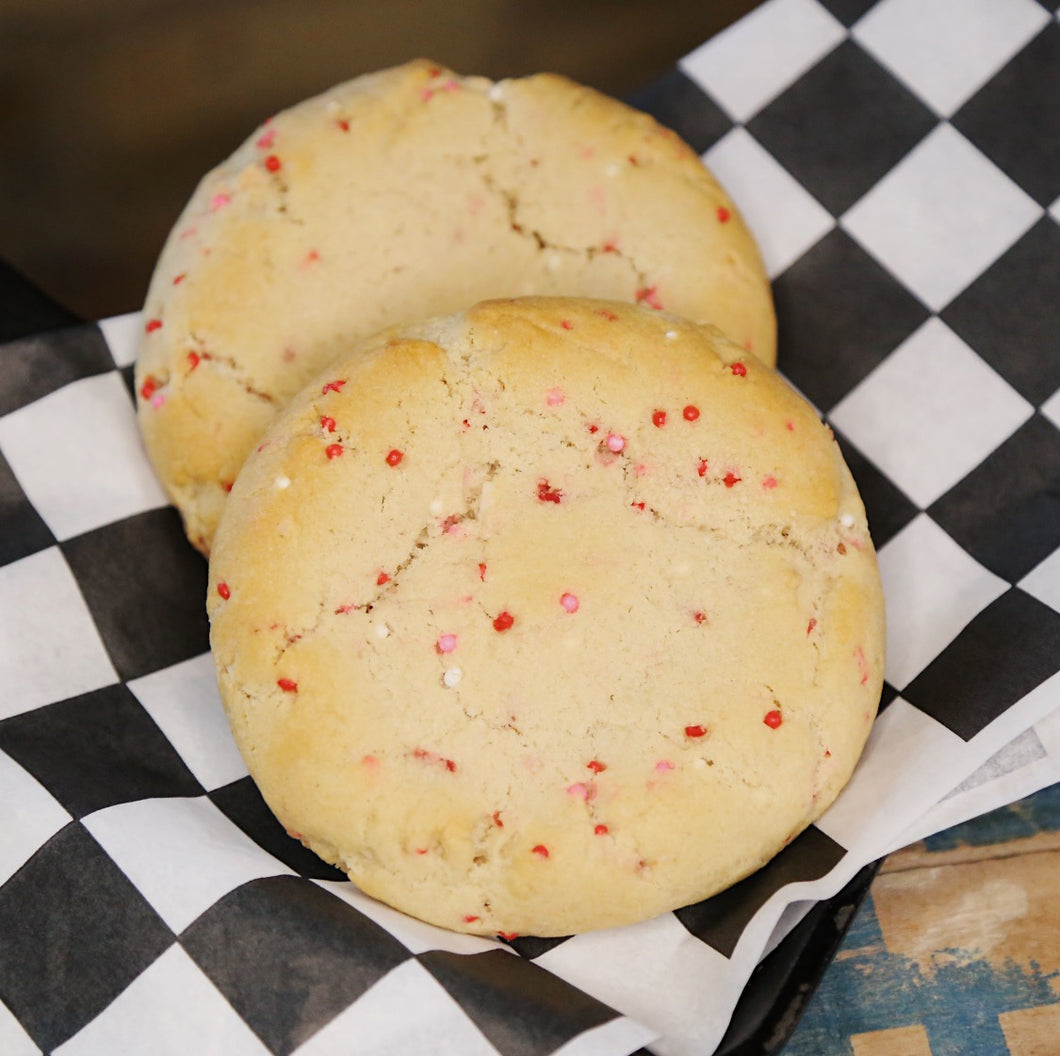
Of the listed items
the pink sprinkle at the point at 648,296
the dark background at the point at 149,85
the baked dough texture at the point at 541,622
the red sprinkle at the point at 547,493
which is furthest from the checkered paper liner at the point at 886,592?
the dark background at the point at 149,85

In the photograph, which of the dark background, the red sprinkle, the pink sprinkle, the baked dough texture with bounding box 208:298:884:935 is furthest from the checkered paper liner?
the dark background

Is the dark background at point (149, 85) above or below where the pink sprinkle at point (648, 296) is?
below

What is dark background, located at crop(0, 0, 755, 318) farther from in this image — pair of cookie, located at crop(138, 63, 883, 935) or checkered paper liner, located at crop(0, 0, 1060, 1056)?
pair of cookie, located at crop(138, 63, 883, 935)

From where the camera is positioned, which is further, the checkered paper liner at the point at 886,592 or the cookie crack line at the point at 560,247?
the cookie crack line at the point at 560,247

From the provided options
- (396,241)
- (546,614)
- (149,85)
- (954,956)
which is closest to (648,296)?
(396,241)

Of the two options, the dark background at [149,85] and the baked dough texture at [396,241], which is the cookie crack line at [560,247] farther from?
the dark background at [149,85]

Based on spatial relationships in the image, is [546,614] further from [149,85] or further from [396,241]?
[149,85]
